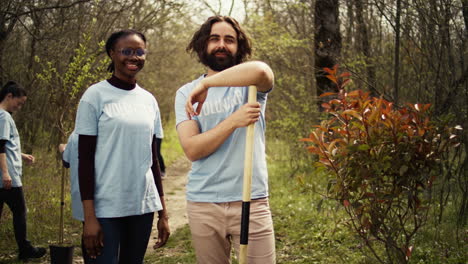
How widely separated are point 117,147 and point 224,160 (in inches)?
30.2

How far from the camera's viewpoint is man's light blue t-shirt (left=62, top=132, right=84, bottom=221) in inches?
139

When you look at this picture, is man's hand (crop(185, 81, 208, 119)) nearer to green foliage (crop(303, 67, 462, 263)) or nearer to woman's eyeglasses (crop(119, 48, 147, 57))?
woman's eyeglasses (crop(119, 48, 147, 57))

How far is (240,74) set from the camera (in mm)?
2209

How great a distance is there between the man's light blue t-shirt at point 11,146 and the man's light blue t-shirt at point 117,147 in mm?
2720

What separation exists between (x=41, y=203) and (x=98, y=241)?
5043mm

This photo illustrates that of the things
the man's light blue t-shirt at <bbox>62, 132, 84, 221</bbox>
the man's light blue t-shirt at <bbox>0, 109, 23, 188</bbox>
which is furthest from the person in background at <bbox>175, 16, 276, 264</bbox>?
the man's light blue t-shirt at <bbox>0, 109, 23, 188</bbox>

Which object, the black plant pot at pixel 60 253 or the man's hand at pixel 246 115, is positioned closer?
the man's hand at pixel 246 115

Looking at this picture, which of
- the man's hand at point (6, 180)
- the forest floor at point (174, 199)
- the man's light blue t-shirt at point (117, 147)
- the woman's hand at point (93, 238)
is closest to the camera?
the woman's hand at point (93, 238)

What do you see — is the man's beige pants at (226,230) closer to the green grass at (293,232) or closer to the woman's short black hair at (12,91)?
the green grass at (293,232)

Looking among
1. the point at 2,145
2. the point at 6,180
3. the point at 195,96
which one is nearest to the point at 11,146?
the point at 2,145

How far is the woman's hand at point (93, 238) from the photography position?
272 cm

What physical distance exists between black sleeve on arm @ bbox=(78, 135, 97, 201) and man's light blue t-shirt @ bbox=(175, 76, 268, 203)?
0.62 m

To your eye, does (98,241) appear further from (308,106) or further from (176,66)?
(176,66)

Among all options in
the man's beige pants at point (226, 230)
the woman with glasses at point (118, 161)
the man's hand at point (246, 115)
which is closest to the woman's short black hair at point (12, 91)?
the woman with glasses at point (118, 161)
